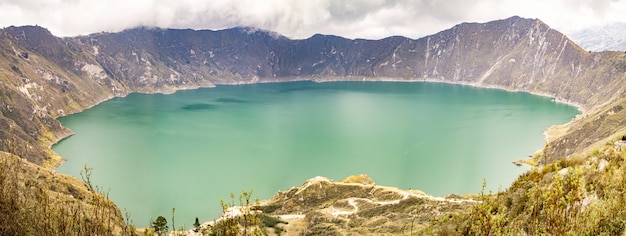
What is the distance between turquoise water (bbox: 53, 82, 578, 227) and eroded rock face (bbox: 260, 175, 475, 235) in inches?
510

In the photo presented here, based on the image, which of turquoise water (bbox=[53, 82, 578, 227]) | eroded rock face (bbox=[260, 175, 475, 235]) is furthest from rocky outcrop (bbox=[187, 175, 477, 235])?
turquoise water (bbox=[53, 82, 578, 227])

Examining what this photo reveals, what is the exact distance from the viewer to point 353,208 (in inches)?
2447

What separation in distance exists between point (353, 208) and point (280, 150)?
54487 millimetres

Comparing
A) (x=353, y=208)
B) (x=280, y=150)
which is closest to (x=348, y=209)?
(x=353, y=208)

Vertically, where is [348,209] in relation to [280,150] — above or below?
below

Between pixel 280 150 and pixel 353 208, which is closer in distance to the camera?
pixel 353 208

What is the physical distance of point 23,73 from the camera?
176 metres

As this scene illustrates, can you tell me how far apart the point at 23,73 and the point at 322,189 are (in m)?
169

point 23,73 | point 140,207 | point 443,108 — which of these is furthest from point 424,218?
point 23,73

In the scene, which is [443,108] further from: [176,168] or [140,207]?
[140,207]

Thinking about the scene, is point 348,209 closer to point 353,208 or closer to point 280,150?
point 353,208

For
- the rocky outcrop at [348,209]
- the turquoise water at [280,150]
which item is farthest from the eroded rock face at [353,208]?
the turquoise water at [280,150]

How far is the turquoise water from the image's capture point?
8331cm

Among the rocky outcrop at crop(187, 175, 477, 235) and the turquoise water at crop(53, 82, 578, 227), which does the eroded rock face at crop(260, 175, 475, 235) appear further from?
the turquoise water at crop(53, 82, 578, 227)
